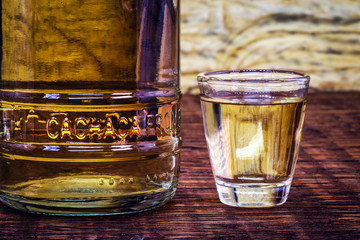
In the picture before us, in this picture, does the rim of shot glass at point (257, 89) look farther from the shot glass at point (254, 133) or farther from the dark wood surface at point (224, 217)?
the dark wood surface at point (224, 217)

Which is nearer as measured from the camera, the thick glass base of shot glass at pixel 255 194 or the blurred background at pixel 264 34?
the thick glass base of shot glass at pixel 255 194

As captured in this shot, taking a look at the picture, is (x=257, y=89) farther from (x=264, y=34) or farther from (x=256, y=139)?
(x=264, y=34)

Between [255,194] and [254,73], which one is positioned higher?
[254,73]

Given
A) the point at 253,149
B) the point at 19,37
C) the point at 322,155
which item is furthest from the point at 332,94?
the point at 19,37

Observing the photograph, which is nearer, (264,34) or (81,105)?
(81,105)

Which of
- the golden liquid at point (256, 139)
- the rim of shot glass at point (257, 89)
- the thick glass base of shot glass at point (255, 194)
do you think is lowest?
the thick glass base of shot glass at point (255, 194)

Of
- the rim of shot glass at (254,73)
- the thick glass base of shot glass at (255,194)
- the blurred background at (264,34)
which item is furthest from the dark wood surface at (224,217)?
the blurred background at (264,34)

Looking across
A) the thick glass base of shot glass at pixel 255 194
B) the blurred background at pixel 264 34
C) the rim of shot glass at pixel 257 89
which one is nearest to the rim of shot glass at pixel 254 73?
the rim of shot glass at pixel 257 89

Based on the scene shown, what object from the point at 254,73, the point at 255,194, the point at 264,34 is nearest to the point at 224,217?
the point at 255,194

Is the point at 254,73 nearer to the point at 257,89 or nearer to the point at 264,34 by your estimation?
the point at 257,89

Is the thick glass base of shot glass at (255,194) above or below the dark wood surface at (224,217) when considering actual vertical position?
above
